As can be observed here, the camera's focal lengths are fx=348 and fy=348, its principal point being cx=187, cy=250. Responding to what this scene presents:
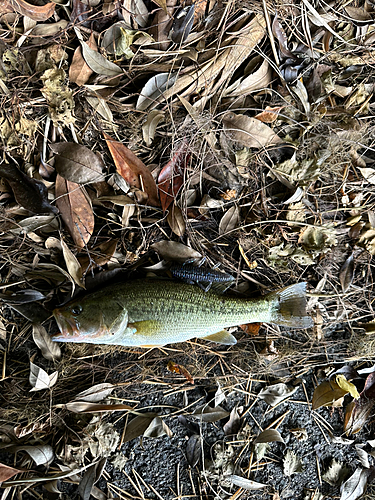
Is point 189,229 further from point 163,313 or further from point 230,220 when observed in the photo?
point 163,313

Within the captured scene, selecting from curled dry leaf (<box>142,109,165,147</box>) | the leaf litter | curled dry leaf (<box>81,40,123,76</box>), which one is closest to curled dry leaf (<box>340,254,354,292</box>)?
the leaf litter

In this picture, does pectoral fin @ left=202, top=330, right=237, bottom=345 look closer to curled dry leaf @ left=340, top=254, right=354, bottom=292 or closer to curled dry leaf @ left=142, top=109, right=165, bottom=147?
curled dry leaf @ left=340, top=254, right=354, bottom=292

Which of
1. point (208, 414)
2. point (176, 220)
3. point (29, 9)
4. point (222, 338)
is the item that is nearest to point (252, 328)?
point (222, 338)

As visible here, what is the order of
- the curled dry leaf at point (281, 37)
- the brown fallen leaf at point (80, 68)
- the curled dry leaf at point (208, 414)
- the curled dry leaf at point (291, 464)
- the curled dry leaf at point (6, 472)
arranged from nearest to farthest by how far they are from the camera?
the brown fallen leaf at point (80, 68)
the curled dry leaf at point (6, 472)
the curled dry leaf at point (281, 37)
the curled dry leaf at point (208, 414)
the curled dry leaf at point (291, 464)

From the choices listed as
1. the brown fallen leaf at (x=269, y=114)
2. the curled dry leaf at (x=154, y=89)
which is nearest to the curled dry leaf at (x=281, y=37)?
the brown fallen leaf at (x=269, y=114)

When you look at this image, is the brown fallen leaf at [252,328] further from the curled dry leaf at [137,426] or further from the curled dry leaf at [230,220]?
the curled dry leaf at [137,426]

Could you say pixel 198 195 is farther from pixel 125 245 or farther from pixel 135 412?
pixel 135 412

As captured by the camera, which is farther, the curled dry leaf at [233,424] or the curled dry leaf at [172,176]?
the curled dry leaf at [233,424]

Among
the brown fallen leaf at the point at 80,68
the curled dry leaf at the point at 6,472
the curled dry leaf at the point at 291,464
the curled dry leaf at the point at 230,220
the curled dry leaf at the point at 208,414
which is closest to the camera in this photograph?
the brown fallen leaf at the point at 80,68
